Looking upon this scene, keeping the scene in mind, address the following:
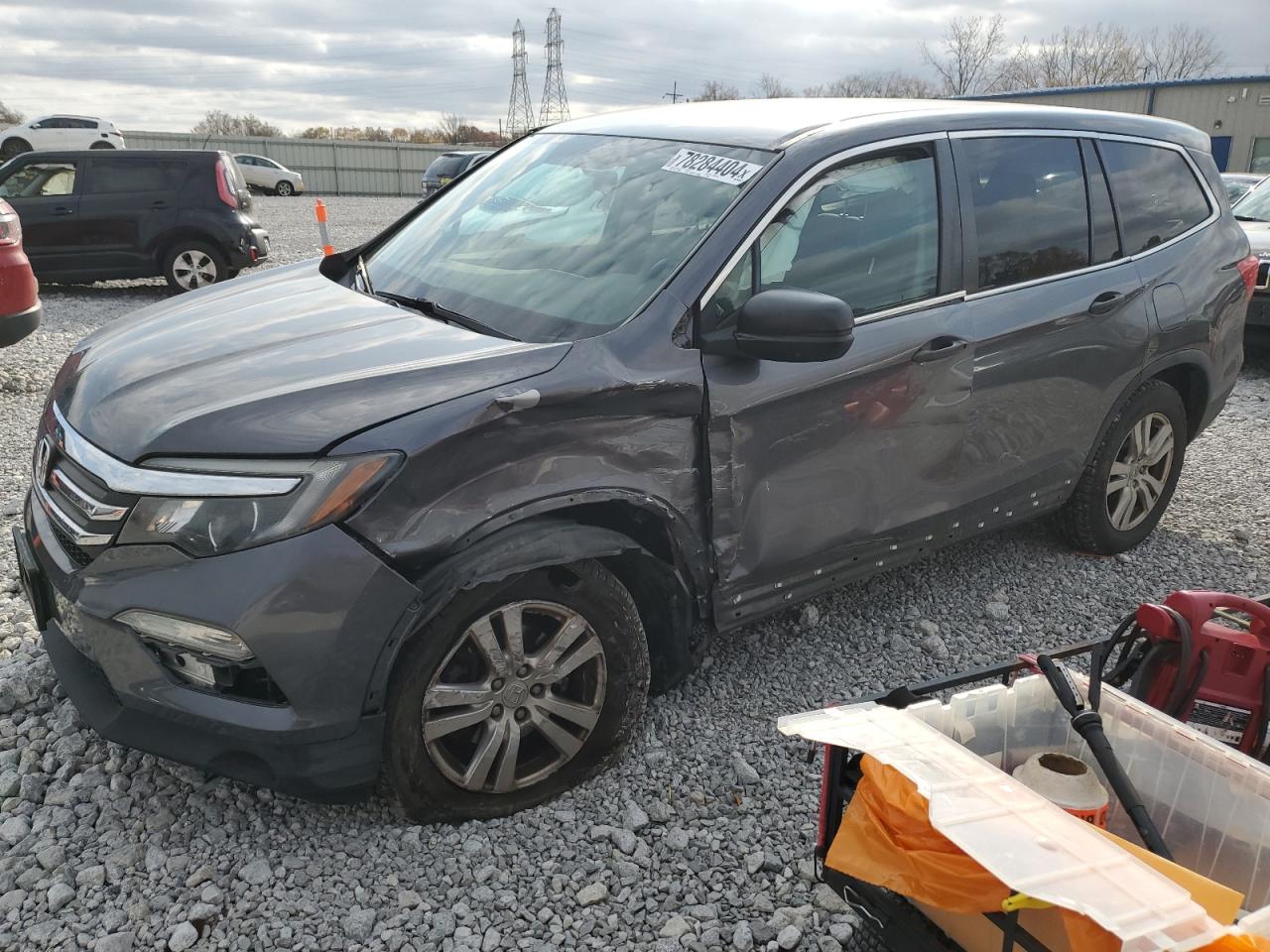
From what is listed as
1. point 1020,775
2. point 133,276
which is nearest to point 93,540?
point 1020,775

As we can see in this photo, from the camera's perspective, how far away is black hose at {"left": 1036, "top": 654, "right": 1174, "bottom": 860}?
201 cm

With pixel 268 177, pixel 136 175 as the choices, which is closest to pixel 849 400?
pixel 136 175

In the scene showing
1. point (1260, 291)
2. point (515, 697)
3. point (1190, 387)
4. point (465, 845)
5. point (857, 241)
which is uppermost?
point (857, 241)

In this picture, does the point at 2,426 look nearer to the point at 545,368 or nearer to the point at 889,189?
the point at 545,368

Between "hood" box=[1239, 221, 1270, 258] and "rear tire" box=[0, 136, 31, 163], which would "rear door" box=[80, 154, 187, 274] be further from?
"rear tire" box=[0, 136, 31, 163]

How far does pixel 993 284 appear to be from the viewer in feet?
11.5

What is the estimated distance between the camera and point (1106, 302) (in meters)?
3.87

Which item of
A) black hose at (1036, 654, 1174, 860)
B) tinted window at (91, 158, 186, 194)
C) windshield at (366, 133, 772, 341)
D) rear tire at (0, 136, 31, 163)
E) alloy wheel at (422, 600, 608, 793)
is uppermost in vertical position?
windshield at (366, 133, 772, 341)

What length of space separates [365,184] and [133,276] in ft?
99.2

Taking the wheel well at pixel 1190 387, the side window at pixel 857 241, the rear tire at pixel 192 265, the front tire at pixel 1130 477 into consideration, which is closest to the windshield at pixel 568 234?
the side window at pixel 857 241

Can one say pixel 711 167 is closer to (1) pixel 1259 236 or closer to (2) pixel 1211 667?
(2) pixel 1211 667

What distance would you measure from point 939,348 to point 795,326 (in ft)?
2.78

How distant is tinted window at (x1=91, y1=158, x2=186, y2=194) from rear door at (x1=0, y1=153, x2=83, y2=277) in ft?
0.73

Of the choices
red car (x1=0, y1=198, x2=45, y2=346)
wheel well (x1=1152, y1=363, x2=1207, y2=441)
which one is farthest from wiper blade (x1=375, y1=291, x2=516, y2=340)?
red car (x1=0, y1=198, x2=45, y2=346)
